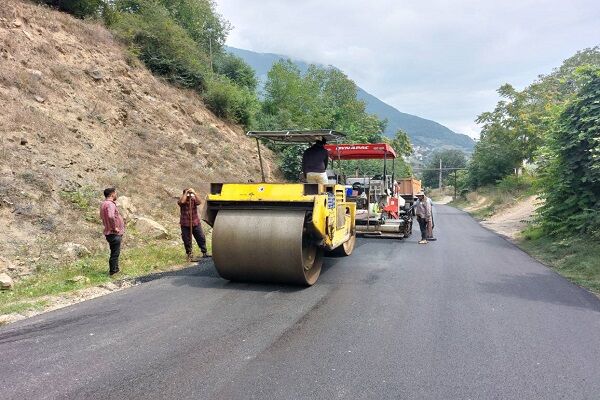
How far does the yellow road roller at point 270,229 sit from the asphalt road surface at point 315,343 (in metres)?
0.28

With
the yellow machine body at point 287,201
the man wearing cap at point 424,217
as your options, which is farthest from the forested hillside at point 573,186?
the yellow machine body at point 287,201

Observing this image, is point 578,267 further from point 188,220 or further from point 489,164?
point 489,164

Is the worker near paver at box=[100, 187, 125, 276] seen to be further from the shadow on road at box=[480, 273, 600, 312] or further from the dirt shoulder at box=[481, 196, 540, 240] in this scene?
the dirt shoulder at box=[481, 196, 540, 240]

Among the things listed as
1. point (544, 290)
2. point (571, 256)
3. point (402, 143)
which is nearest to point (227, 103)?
point (571, 256)

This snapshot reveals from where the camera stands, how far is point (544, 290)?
684cm

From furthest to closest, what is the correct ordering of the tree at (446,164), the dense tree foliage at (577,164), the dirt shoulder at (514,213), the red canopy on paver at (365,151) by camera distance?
1. the tree at (446,164)
2. the dirt shoulder at (514,213)
3. the red canopy on paver at (365,151)
4. the dense tree foliage at (577,164)

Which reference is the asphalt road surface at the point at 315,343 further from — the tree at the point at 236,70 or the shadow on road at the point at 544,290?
the tree at the point at 236,70

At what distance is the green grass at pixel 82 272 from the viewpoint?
19.1 ft

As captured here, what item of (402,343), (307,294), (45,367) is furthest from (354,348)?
(45,367)

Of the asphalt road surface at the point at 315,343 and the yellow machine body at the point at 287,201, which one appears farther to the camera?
the yellow machine body at the point at 287,201

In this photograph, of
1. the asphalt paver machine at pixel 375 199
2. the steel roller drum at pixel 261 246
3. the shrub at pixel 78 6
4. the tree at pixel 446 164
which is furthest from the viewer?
the tree at pixel 446 164

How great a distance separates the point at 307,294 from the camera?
6.26 meters

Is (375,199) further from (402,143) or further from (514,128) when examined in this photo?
(402,143)

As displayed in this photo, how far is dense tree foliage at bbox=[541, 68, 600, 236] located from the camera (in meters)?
10.4
